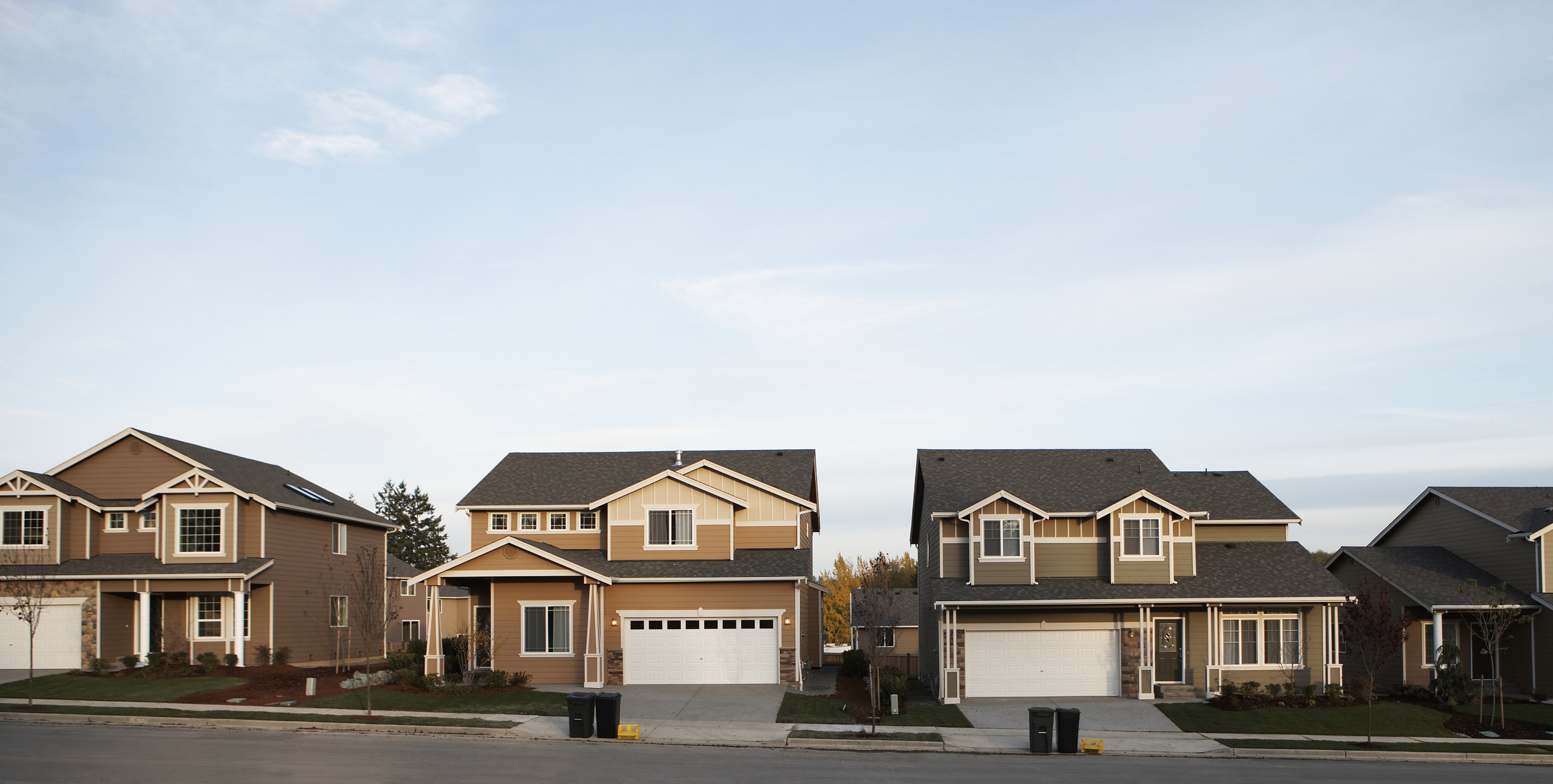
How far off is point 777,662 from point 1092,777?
13692 mm

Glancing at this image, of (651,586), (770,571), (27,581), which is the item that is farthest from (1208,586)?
(27,581)

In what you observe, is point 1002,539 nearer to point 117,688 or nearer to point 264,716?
point 264,716

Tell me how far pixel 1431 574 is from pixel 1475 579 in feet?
3.73

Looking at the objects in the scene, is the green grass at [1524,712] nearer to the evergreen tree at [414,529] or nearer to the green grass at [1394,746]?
the green grass at [1394,746]

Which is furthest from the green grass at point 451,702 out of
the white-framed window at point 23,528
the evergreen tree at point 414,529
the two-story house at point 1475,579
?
the evergreen tree at point 414,529

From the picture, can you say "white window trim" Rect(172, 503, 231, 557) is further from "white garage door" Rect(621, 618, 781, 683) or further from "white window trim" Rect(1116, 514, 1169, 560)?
"white window trim" Rect(1116, 514, 1169, 560)

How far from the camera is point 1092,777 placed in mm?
19594

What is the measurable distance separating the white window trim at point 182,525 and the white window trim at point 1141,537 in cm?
2610

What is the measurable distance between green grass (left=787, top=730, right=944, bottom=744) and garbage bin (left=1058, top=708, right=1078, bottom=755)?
245cm

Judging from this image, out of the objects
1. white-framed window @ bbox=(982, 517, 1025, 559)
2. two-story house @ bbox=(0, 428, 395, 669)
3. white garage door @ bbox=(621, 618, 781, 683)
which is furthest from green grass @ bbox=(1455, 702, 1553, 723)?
two-story house @ bbox=(0, 428, 395, 669)

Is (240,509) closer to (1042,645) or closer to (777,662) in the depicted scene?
(777,662)

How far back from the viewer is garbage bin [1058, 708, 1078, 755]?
23094mm

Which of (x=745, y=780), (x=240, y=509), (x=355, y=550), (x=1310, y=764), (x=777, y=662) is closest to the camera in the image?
(x=745, y=780)

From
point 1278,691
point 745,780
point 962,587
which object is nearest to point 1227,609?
point 1278,691
